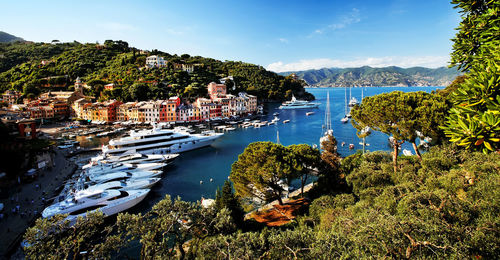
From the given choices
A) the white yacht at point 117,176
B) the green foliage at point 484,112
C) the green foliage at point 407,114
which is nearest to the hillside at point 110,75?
the white yacht at point 117,176

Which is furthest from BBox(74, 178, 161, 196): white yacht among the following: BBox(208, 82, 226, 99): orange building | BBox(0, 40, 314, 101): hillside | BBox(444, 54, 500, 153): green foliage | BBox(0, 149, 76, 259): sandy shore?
BBox(208, 82, 226, 99): orange building

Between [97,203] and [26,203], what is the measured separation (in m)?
4.98

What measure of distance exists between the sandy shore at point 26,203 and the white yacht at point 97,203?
125 cm

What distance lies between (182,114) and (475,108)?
4874 cm

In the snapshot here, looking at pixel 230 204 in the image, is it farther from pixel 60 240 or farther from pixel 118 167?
pixel 118 167

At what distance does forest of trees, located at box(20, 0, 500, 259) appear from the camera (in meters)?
2.79

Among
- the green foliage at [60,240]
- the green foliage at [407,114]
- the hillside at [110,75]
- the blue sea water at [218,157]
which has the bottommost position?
the blue sea water at [218,157]

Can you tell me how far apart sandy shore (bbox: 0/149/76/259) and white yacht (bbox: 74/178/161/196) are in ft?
7.64

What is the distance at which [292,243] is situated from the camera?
5547 millimetres

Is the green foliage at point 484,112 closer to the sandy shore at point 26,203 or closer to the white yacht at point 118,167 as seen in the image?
the sandy shore at point 26,203

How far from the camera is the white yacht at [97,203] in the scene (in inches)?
474

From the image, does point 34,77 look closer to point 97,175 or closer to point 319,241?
point 97,175

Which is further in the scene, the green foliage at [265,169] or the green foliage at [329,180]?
the green foliage at [329,180]

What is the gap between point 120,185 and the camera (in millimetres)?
15297
